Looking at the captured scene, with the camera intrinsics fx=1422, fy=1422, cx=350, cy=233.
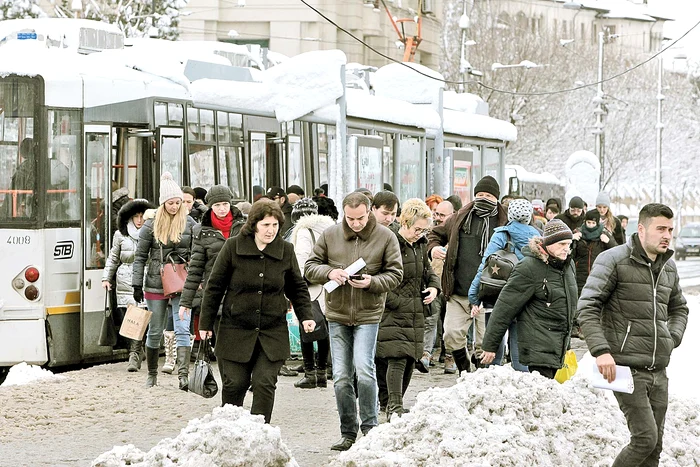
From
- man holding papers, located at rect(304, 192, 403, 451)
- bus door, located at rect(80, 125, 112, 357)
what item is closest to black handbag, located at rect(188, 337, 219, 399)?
man holding papers, located at rect(304, 192, 403, 451)

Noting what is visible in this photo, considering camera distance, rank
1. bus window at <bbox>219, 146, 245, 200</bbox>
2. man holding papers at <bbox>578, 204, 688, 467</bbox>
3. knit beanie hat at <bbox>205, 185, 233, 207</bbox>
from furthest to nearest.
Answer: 1. bus window at <bbox>219, 146, 245, 200</bbox>
2. knit beanie hat at <bbox>205, 185, 233, 207</bbox>
3. man holding papers at <bbox>578, 204, 688, 467</bbox>

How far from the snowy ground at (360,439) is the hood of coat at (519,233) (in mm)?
1782

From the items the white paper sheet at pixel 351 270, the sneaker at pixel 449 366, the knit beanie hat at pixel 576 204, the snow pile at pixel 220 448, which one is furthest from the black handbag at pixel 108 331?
the knit beanie hat at pixel 576 204

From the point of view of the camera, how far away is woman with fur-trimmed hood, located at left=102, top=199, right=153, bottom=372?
511 inches

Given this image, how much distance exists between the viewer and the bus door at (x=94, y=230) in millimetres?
13356

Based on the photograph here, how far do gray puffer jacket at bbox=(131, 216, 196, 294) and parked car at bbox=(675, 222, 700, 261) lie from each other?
44.9 meters

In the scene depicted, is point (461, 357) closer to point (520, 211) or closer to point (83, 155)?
point (520, 211)

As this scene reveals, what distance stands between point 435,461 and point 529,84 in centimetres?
5234

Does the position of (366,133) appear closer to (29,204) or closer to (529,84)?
(29,204)

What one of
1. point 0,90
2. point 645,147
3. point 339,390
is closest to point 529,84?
point 645,147

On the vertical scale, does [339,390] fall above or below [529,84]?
below

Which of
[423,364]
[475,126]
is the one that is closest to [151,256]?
[423,364]

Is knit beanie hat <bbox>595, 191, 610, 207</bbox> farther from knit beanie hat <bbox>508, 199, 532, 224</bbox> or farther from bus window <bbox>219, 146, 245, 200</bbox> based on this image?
knit beanie hat <bbox>508, 199, 532, 224</bbox>

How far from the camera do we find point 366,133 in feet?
60.6
